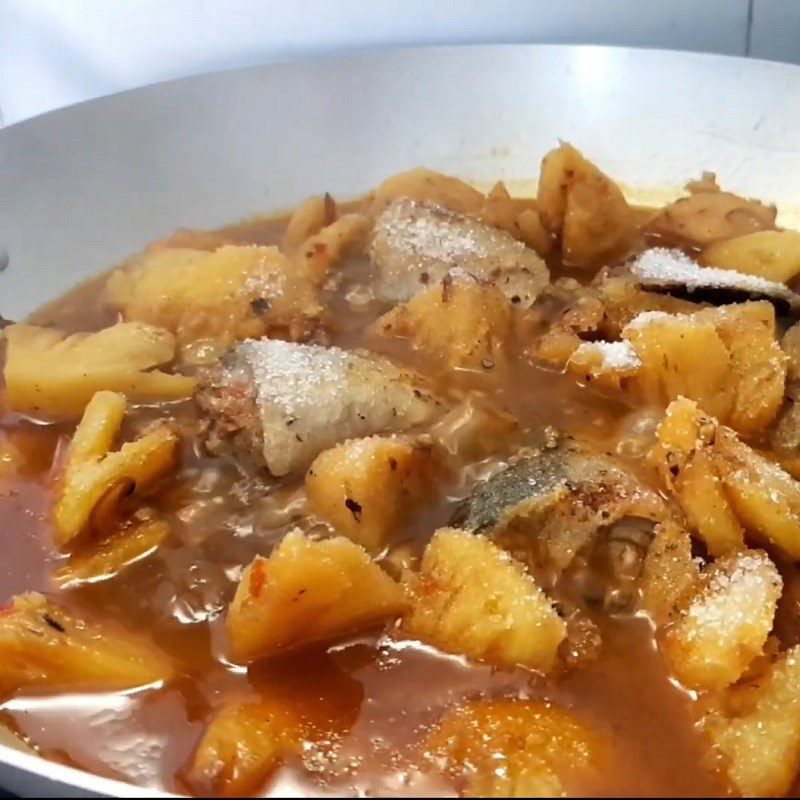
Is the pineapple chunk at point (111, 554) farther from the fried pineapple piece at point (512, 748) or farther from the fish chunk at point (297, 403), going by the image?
the fried pineapple piece at point (512, 748)

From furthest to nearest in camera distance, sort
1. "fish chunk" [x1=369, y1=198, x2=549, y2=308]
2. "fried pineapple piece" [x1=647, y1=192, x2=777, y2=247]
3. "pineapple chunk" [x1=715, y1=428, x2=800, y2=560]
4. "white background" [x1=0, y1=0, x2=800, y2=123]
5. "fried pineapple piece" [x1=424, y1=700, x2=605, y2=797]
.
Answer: "white background" [x1=0, y1=0, x2=800, y2=123], "fried pineapple piece" [x1=647, y1=192, x2=777, y2=247], "fish chunk" [x1=369, y1=198, x2=549, y2=308], "pineapple chunk" [x1=715, y1=428, x2=800, y2=560], "fried pineapple piece" [x1=424, y1=700, x2=605, y2=797]

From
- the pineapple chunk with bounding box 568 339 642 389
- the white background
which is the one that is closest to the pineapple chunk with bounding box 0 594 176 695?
the pineapple chunk with bounding box 568 339 642 389

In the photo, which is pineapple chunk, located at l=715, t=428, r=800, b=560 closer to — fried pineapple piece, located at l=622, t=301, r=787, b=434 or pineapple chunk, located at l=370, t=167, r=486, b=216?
fried pineapple piece, located at l=622, t=301, r=787, b=434

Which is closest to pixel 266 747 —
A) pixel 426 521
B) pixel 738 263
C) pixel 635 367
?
pixel 426 521

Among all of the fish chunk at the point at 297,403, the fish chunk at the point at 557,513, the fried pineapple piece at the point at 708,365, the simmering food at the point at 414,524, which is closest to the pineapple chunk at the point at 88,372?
the simmering food at the point at 414,524

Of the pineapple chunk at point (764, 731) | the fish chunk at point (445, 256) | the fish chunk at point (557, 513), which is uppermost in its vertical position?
the fish chunk at point (445, 256)
